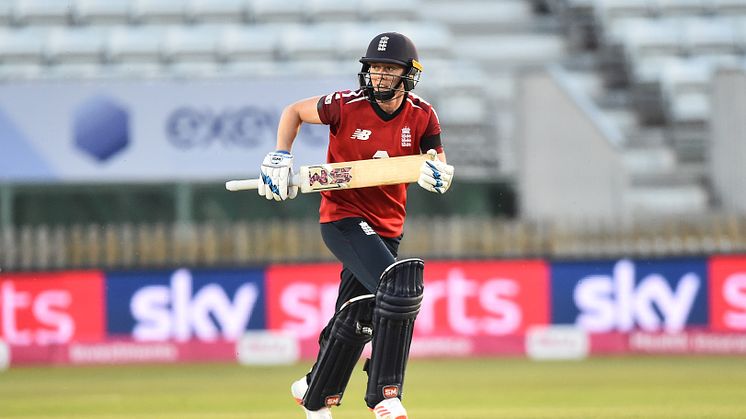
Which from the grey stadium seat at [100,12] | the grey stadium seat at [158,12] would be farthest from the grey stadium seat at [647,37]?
the grey stadium seat at [100,12]

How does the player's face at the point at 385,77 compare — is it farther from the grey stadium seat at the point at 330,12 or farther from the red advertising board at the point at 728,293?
the grey stadium seat at the point at 330,12

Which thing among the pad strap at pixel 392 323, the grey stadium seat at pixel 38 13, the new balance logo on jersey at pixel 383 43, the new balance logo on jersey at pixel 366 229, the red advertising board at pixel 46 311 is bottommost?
the red advertising board at pixel 46 311

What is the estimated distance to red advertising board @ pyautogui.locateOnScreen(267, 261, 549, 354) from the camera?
35.5ft

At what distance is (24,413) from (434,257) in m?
4.72

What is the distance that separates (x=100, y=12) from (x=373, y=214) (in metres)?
9.25

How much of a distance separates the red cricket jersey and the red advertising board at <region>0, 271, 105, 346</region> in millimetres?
6174

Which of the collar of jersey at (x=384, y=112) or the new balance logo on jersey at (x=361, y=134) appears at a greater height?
the collar of jersey at (x=384, y=112)

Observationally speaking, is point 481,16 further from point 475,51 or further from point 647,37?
point 647,37

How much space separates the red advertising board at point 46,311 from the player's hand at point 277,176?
A: 6.24m

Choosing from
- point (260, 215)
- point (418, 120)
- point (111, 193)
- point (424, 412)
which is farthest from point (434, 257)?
point (418, 120)

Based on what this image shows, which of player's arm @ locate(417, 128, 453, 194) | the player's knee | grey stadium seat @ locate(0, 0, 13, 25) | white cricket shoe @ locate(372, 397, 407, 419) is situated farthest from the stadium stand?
white cricket shoe @ locate(372, 397, 407, 419)

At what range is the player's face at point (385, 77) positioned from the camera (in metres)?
4.80

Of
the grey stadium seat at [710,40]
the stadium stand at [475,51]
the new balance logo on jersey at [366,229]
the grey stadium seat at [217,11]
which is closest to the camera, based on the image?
the new balance logo on jersey at [366,229]

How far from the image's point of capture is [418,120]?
491 centimetres
